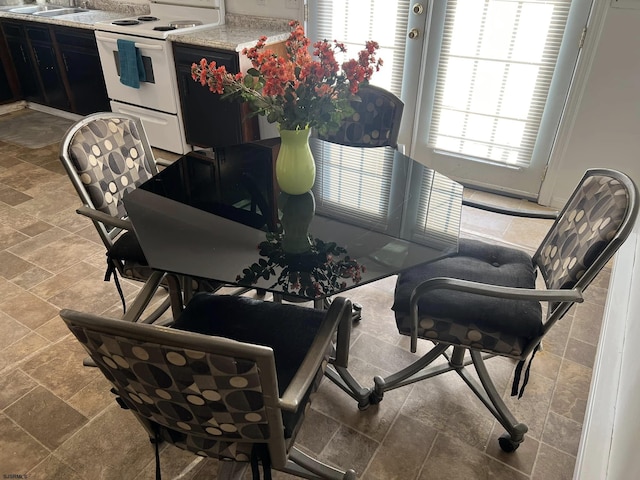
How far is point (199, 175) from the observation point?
6.16 ft

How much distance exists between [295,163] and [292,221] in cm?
21

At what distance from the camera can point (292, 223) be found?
61.8 inches

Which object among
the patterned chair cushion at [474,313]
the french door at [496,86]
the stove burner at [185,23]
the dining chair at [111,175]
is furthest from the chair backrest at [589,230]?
the stove burner at [185,23]

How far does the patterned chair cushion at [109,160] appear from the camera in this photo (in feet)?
5.97

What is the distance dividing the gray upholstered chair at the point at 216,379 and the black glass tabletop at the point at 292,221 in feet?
0.52

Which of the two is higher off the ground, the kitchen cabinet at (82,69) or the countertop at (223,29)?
the countertop at (223,29)

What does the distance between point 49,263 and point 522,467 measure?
2472 millimetres

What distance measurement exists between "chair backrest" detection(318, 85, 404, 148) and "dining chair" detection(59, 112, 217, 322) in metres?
0.95

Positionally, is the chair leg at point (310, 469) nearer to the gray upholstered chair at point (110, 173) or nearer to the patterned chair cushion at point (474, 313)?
the patterned chair cushion at point (474, 313)

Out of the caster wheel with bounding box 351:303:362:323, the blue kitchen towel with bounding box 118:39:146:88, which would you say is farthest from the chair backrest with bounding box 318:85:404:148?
the blue kitchen towel with bounding box 118:39:146:88

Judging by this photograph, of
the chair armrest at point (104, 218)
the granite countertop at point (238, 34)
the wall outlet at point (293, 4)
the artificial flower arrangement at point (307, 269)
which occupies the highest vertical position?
the wall outlet at point (293, 4)

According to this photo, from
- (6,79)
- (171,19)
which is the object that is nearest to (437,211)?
(171,19)

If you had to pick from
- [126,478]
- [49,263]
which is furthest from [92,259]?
[126,478]

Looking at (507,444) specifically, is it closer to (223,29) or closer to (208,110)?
(208,110)
